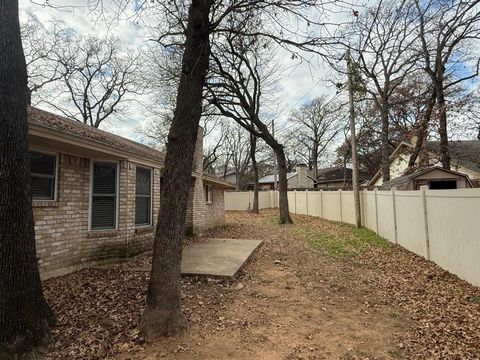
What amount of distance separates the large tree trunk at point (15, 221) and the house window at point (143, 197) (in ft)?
15.9

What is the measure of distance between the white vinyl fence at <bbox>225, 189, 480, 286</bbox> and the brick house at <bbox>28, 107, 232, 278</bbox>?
680 centimetres

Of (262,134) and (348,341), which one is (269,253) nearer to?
(348,341)

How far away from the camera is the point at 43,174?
5988 mm

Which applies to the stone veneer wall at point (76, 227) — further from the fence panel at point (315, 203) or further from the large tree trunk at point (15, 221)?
the fence panel at point (315, 203)

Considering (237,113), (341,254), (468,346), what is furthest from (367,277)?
(237,113)

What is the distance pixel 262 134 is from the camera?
54.3 feet

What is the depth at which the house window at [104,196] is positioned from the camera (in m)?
7.20

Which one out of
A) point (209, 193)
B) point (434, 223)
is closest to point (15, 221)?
point (434, 223)

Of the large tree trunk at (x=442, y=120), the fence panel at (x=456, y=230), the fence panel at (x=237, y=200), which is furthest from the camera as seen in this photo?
the fence panel at (x=237, y=200)

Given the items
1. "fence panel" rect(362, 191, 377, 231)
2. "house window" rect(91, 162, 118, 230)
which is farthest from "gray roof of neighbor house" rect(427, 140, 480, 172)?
"house window" rect(91, 162, 118, 230)

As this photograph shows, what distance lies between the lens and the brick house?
5.82 metres

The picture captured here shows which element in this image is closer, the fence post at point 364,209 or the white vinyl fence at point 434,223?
the white vinyl fence at point 434,223

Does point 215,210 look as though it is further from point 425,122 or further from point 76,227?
point 425,122

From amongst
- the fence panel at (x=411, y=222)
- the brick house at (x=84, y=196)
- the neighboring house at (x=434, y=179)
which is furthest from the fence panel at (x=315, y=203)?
the brick house at (x=84, y=196)
